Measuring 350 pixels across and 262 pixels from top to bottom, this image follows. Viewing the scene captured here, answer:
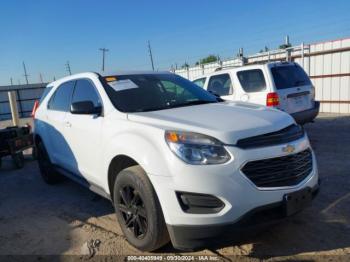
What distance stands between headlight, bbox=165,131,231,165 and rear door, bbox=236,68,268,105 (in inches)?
202

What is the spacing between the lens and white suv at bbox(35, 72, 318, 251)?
272cm

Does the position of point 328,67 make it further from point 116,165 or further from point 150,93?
point 116,165

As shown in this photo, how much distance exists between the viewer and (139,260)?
3264 mm

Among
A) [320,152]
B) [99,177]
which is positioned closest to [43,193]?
[99,177]

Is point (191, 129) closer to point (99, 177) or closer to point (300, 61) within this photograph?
point (99, 177)

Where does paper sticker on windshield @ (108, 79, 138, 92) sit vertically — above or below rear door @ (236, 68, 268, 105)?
above

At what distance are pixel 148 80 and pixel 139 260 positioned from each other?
7.21ft

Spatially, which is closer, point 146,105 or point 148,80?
point 146,105

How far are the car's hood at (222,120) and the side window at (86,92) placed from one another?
86 cm

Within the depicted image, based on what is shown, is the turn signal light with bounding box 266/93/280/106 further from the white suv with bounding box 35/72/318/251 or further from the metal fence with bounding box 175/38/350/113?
the metal fence with bounding box 175/38/350/113

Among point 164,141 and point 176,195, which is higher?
point 164,141

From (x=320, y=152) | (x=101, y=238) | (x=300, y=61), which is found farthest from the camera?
(x=300, y=61)

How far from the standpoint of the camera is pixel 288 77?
25.7ft

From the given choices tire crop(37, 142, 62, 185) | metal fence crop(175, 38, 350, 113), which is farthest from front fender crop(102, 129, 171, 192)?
metal fence crop(175, 38, 350, 113)
